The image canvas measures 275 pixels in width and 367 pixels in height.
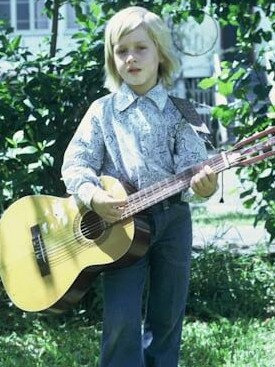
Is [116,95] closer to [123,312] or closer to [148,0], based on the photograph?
[123,312]

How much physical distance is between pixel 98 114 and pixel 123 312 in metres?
0.75

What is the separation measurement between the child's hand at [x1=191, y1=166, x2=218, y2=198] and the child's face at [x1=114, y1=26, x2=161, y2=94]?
Result: 466 millimetres

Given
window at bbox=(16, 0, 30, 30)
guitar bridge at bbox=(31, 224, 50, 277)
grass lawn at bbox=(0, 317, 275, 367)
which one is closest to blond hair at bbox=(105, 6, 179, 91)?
guitar bridge at bbox=(31, 224, 50, 277)

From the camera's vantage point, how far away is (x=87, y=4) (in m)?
5.89

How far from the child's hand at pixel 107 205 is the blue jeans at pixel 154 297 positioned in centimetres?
13

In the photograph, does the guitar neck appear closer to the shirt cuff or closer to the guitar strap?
the shirt cuff

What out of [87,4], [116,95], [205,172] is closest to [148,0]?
[87,4]

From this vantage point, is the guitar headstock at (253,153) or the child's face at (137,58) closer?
the guitar headstock at (253,153)

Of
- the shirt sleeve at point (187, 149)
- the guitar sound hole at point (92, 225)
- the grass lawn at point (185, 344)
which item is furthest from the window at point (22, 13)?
the shirt sleeve at point (187, 149)

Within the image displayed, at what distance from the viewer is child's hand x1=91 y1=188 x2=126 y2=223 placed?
3086mm

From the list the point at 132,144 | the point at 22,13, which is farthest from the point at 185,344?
the point at 22,13

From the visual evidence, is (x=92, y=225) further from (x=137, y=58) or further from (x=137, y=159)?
(x=137, y=58)

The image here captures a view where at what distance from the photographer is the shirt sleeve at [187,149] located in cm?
314

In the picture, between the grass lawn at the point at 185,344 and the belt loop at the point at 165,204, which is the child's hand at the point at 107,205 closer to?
the belt loop at the point at 165,204
